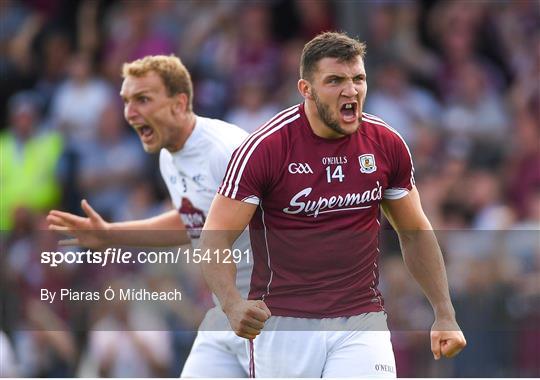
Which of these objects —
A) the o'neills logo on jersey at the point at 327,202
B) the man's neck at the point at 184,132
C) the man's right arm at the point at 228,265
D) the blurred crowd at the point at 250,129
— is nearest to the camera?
the man's right arm at the point at 228,265

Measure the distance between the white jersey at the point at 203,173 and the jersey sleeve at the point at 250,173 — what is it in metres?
0.92

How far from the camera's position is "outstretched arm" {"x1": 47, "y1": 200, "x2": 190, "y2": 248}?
295 inches

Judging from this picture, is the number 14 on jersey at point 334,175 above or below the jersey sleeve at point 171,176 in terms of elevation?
above

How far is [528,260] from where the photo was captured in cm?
1014

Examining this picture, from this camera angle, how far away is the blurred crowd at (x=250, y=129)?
32.5ft

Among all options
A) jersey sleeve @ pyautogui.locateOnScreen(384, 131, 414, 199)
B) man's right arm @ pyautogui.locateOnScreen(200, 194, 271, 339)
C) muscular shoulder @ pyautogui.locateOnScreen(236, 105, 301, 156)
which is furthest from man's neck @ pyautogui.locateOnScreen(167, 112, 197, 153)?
jersey sleeve @ pyautogui.locateOnScreen(384, 131, 414, 199)

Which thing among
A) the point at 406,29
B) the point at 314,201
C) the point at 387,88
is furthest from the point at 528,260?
the point at 314,201

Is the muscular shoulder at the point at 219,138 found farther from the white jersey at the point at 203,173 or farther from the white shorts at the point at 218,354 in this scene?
the white shorts at the point at 218,354

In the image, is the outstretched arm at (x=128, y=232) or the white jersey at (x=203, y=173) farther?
the outstretched arm at (x=128, y=232)

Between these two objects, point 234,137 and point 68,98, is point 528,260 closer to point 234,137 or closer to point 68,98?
point 234,137

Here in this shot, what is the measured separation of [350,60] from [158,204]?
5555 mm

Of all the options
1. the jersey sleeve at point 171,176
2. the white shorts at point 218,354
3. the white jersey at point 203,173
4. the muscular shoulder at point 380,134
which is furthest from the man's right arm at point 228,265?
the jersey sleeve at point 171,176

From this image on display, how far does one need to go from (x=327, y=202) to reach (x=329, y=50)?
75 centimetres

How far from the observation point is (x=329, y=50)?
630cm
